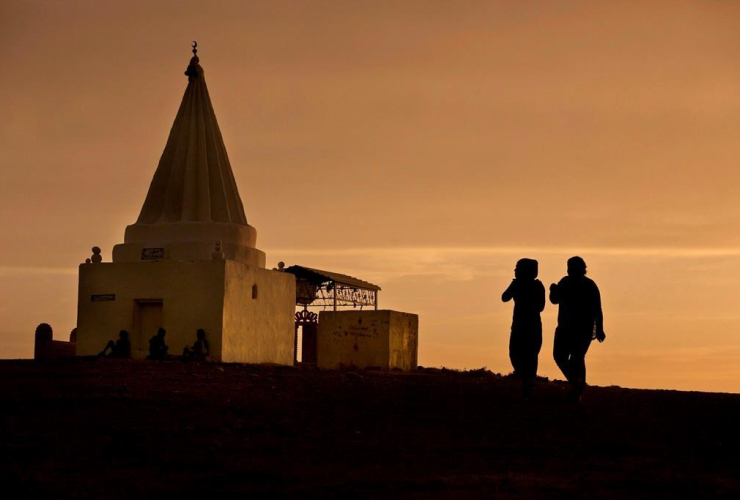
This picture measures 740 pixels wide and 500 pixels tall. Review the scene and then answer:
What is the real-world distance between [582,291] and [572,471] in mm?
5637

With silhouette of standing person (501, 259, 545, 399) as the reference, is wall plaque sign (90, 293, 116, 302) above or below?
above

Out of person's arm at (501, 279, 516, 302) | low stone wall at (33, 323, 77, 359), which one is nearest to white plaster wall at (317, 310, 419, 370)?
low stone wall at (33, 323, 77, 359)

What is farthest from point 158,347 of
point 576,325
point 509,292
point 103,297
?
point 576,325

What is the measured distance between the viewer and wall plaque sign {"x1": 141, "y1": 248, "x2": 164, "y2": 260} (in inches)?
1078

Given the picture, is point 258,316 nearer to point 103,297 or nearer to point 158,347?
point 158,347

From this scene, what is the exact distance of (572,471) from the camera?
375 inches

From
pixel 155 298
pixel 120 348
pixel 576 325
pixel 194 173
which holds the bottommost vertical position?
pixel 120 348

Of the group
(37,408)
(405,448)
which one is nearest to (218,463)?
(405,448)

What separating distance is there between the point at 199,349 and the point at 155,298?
241 centimetres

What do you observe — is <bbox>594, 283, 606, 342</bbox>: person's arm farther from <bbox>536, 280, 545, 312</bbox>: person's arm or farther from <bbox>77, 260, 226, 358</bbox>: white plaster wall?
<bbox>77, 260, 226, 358</bbox>: white plaster wall

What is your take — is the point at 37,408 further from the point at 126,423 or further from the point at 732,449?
the point at 732,449

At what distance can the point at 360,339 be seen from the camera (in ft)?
92.7

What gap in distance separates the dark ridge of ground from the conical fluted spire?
11.7 metres

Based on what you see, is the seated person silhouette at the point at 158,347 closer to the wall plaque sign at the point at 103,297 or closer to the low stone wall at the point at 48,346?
the wall plaque sign at the point at 103,297
